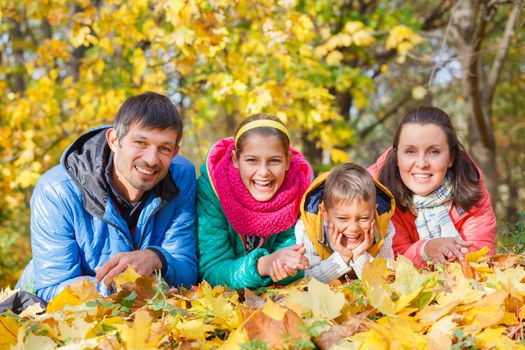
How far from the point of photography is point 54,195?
288cm

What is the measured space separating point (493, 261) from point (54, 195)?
199 centimetres

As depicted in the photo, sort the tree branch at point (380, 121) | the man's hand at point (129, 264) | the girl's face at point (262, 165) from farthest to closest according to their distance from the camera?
the tree branch at point (380, 121) < the girl's face at point (262, 165) < the man's hand at point (129, 264)

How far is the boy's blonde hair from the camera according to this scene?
9.31ft

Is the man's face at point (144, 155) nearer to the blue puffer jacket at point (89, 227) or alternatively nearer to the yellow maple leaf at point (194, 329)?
the blue puffer jacket at point (89, 227)

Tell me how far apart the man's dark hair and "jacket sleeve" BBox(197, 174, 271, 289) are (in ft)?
1.23

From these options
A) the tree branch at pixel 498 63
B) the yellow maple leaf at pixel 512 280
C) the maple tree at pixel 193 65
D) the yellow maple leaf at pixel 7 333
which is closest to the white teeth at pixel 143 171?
the yellow maple leaf at pixel 7 333

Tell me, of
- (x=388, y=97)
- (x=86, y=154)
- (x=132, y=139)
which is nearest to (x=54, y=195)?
(x=86, y=154)

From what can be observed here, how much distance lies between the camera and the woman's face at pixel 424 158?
312 cm

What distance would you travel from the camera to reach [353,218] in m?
2.85

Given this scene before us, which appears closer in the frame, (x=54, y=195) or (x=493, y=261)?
(x=493, y=261)

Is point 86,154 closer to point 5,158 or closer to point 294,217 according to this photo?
point 294,217

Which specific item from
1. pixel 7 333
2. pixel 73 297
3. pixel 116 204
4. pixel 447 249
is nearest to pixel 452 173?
pixel 447 249

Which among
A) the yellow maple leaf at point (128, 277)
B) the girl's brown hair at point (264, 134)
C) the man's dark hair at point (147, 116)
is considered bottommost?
the yellow maple leaf at point (128, 277)

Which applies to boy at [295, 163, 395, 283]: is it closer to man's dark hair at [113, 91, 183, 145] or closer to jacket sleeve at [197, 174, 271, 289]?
jacket sleeve at [197, 174, 271, 289]
